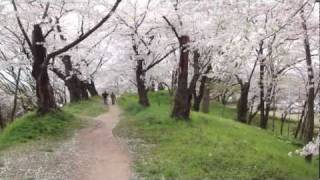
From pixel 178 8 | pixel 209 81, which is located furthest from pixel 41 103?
pixel 209 81

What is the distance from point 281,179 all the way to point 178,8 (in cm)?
1133

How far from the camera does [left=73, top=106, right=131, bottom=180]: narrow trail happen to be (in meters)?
14.5

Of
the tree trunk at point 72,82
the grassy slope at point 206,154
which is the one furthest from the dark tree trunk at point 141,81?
the grassy slope at point 206,154

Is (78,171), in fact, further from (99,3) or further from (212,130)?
(99,3)

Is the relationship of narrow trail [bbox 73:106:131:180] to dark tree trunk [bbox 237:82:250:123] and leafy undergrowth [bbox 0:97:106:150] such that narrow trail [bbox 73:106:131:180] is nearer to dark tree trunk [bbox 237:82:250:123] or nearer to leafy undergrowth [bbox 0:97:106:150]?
leafy undergrowth [bbox 0:97:106:150]

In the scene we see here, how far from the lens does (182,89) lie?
24312 mm

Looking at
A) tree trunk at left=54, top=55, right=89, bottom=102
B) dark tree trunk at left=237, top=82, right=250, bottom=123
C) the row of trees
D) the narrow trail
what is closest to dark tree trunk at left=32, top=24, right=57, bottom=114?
the row of trees

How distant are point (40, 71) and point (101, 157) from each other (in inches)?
311

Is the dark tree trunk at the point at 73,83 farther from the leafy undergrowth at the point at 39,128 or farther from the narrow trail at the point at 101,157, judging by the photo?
the narrow trail at the point at 101,157

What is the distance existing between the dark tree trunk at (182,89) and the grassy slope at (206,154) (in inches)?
25.6

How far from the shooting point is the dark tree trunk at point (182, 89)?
24.2m

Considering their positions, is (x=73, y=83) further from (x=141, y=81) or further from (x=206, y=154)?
(x=206, y=154)

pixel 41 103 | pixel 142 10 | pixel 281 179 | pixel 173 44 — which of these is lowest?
pixel 281 179

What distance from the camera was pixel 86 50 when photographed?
43.2 meters
